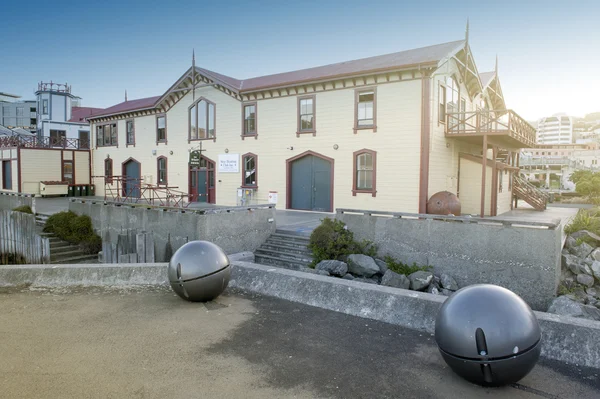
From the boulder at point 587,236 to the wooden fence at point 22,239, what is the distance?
19946 millimetres

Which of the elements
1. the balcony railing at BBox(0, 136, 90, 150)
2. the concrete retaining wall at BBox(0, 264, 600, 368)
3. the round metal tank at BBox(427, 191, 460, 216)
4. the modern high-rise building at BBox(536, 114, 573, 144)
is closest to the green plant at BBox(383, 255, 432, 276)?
the round metal tank at BBox(427, 191, 460, 216)

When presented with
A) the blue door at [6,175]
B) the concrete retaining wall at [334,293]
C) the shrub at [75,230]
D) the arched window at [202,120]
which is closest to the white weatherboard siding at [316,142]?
A: the arched window at [202,120]

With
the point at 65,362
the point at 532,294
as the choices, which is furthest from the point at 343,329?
the point at 532,294

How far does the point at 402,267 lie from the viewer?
1314 cm

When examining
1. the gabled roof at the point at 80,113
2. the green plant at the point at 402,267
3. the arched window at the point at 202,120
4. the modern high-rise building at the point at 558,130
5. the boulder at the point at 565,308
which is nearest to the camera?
the boulder at the point at 565,308

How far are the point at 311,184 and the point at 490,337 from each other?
54.7 feet

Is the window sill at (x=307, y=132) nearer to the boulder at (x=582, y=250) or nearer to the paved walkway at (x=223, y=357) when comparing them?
the boulder at (x=582, y=250)

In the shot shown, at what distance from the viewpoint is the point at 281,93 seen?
21.2m

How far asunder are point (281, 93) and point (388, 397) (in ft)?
61.0

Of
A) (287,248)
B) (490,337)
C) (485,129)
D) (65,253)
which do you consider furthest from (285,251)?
(490,337)

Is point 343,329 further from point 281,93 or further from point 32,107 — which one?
point 32,107

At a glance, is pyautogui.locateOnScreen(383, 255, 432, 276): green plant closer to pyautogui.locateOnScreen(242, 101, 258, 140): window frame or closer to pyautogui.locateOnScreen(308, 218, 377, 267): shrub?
pyautogui.locateOnScreen(308, 218, 377, 267): shrub

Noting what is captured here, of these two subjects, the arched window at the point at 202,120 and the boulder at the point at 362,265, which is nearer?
the boulder at the point at 362,265

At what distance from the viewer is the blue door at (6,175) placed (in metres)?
32.5
